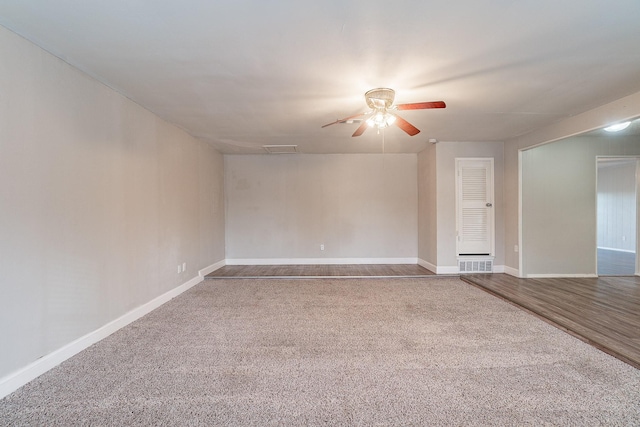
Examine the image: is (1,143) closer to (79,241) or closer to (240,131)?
(79,241)

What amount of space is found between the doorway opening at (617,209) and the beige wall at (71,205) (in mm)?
10026

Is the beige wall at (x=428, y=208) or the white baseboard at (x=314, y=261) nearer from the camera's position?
the beige wall at (x=428, y=208)

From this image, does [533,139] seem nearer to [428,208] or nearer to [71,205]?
[428,208]

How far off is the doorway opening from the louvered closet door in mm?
4299

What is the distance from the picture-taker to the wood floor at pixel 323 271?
17.2 ft

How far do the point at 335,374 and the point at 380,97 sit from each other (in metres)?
2.65

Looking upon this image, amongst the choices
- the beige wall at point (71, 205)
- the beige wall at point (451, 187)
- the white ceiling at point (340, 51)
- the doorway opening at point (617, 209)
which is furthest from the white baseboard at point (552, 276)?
the beige wall at point (71, 205)

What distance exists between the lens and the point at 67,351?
93.4 inches

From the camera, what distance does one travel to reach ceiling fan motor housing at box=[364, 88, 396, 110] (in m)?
2.88

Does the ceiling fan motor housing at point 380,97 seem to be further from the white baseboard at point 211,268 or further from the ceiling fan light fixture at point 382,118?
the white baseboard at point 211,268

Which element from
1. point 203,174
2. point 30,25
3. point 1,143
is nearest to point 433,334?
point 1,143

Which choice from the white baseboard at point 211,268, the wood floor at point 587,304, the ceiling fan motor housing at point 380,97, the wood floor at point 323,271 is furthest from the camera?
the wood floor at point 323,271

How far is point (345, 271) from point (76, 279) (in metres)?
4.13

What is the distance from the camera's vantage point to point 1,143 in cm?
191
